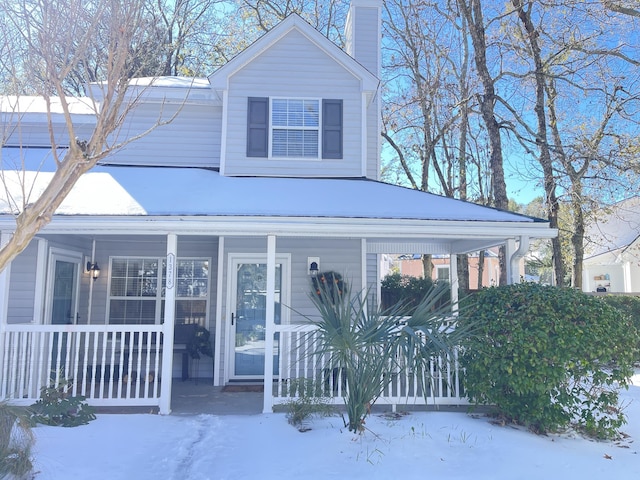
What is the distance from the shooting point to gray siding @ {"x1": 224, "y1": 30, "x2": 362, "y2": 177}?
29.6 feet

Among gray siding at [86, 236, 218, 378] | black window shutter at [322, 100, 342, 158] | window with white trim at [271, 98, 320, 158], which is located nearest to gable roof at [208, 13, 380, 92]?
black window shutter at [322, 100, 342, 158]

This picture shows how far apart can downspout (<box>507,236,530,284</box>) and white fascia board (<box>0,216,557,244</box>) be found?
0.36ft

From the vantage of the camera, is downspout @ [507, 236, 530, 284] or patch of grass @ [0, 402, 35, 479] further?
downspout @ [507, 236, 530, 284]

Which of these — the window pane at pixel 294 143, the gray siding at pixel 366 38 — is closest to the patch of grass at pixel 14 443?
the window pane at pixel 294 143

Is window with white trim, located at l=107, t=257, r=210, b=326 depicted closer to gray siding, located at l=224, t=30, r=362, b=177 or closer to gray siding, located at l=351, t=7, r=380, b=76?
gray siding, located at l=224, t=30, r=362, b=177

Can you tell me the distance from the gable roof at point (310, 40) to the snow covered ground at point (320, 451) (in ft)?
20.1

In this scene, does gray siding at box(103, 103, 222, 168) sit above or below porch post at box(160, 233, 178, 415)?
above

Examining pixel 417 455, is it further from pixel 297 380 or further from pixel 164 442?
pixel 164 442

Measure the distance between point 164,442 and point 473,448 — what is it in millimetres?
3324

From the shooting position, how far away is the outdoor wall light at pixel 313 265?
872 cm

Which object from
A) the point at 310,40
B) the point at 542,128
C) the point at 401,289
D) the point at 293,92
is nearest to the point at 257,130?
the point at 293,92

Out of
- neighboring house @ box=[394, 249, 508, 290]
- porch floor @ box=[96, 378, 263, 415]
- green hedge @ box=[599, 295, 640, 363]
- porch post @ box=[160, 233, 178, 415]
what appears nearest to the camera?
porch post @ box=[160, 233, 178, 415]

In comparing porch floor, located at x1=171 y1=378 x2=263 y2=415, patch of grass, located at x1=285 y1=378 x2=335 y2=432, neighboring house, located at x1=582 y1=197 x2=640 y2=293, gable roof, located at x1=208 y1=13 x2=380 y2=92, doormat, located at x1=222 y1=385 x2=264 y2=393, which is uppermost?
gable roof, located at x1=208 y1=13 x2=380 y2=92

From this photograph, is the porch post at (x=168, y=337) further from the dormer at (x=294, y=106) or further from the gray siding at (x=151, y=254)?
the dormer at (x=294, y=106)
